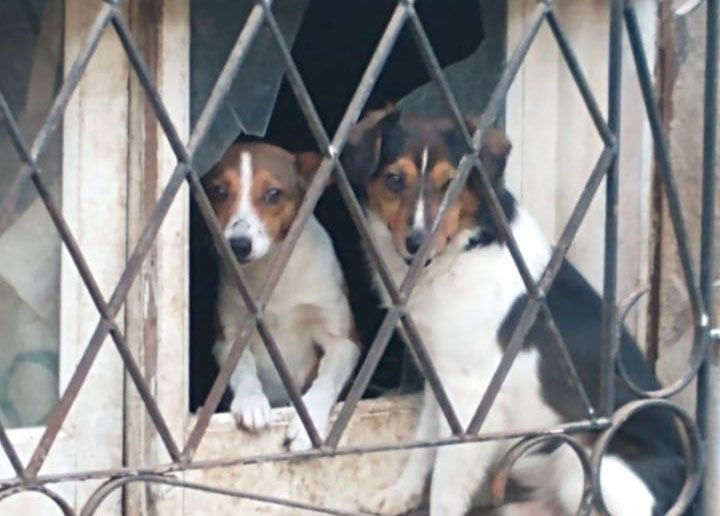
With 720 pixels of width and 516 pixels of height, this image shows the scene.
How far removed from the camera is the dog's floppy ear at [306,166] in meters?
3.07

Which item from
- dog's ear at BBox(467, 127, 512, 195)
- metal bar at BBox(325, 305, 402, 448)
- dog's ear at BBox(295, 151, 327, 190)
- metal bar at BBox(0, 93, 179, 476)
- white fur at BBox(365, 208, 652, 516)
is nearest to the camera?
metal bar at BBox(0, 93, 179, 476)

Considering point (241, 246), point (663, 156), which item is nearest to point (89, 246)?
point (241, 246)

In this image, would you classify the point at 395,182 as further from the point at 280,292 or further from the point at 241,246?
the point at 280,292

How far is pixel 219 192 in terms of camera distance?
9.81 feet

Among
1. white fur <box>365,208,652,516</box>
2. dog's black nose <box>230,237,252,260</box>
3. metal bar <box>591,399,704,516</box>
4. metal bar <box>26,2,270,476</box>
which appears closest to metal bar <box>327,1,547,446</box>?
metal bar <box>591,399,704,516</box>

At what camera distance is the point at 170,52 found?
2617mm

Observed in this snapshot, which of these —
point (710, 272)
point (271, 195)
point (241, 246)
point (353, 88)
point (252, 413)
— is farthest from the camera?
point (353, 88)

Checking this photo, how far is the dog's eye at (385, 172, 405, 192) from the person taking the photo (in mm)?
2777

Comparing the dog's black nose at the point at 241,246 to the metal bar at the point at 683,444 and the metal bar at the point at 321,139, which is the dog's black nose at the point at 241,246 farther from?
the metal bar at the point at 683,444

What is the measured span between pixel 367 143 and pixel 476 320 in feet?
1.24

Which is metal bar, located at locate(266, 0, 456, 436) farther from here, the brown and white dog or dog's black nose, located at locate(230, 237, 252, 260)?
dog's black nose, located at locate(230, 237, 252, 260)

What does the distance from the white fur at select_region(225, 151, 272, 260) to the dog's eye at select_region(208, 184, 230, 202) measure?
3 centimetres

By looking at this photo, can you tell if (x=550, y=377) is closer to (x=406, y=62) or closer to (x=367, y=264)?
(x=367, y=264)

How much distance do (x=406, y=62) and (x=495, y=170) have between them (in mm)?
751
